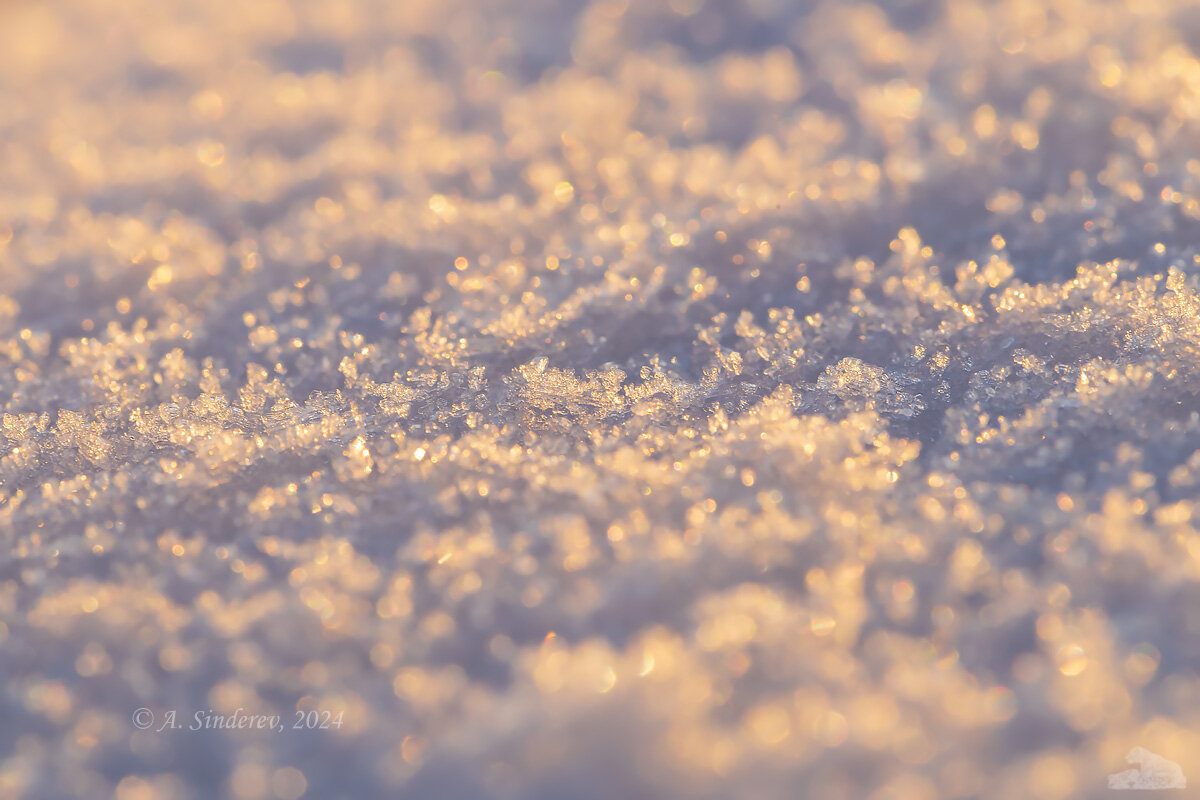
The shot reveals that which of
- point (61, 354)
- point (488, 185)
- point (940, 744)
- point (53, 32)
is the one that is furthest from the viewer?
point (53, 32)

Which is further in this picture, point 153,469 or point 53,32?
point 53,32

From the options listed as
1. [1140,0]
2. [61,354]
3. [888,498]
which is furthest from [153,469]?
[1140,0]

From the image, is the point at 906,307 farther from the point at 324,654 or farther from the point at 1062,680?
the point at 324,654

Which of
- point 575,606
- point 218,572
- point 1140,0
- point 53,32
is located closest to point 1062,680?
point 575,606

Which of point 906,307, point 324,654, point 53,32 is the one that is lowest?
point 324,654

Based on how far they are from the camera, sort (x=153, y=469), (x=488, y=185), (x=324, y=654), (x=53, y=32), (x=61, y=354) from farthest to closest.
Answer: (x=53, y=32), (x=488, y=185), (x=61, y=354), (x=153, y=469), (x=324, y=654)

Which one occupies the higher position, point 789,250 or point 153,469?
point 789,250
